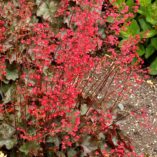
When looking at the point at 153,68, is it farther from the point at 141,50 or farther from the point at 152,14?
the point at 152,14

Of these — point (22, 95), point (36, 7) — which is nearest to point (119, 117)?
point (22, 95)

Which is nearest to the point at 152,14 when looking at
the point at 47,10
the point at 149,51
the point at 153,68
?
the point at 149,51

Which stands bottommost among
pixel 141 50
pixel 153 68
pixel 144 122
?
pixel 144 122

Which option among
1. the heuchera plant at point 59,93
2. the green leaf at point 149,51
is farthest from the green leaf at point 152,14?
the heuchera plant at point 59,93

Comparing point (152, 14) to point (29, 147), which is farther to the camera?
point (152, 14)

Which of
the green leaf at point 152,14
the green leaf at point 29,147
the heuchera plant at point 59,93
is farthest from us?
the green leaf at point 152,14

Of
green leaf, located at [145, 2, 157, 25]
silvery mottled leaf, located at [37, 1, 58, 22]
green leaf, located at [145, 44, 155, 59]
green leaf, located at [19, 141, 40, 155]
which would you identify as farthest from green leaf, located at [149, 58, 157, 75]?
green leaf, located at [19, 141, 40, 155]

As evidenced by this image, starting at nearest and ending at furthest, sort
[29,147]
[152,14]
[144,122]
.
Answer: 1. [29,147]
2. [144,122]
3. [152,14]

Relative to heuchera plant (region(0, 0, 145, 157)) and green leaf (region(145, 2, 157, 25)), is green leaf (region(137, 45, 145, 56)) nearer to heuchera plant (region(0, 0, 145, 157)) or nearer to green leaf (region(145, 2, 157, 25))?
green leaf (region(145, 2, 157, 25))

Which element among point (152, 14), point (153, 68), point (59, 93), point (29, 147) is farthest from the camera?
point (153, 68)

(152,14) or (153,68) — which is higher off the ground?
(152,14)

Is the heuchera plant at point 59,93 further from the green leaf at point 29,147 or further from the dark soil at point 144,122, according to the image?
the dark soil at point 144,122

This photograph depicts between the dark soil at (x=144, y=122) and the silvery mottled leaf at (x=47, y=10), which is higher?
the silvery mottled leaf at (x=47, y=10)
